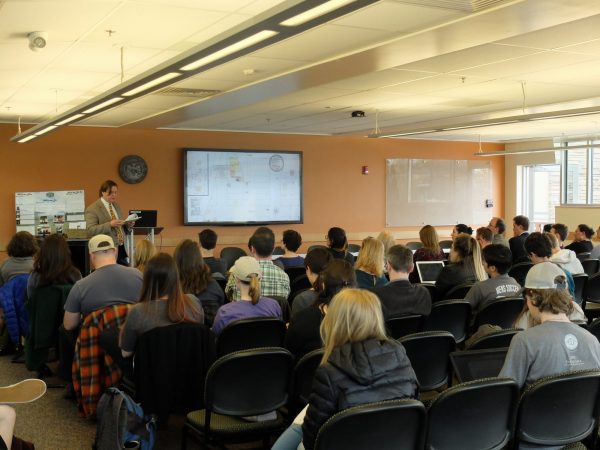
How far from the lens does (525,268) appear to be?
6.87 m

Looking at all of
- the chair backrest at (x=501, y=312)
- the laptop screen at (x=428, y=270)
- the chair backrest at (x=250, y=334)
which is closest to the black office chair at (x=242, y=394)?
the chair backrest at (x=250, y=334)

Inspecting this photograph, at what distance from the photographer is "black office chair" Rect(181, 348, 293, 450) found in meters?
3.20

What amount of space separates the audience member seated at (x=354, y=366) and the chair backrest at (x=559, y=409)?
1.77 ft

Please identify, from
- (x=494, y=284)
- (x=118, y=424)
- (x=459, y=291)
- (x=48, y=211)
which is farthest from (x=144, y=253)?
(x=48, y=211)

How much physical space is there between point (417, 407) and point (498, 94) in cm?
648

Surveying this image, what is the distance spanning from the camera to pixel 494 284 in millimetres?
4988

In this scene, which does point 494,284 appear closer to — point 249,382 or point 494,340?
point 494,340

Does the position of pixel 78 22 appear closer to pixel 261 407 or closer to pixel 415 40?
pixel 415 40

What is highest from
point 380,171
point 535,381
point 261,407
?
point 380,171

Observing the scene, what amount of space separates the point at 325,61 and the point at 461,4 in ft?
6.02

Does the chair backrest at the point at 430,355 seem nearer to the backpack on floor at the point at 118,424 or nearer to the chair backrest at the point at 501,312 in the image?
the chair backrest at the point at 501,312

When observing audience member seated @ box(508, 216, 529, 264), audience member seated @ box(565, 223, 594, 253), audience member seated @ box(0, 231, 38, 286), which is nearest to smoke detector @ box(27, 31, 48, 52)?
audience member seated @ box(0, 231, 38, 286)

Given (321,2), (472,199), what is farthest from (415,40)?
(472,199)

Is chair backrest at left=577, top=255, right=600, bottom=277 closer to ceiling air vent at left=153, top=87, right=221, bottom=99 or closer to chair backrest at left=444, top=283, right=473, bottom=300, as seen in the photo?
chair backrest at left=444, top=283, right=473, bottom=300
